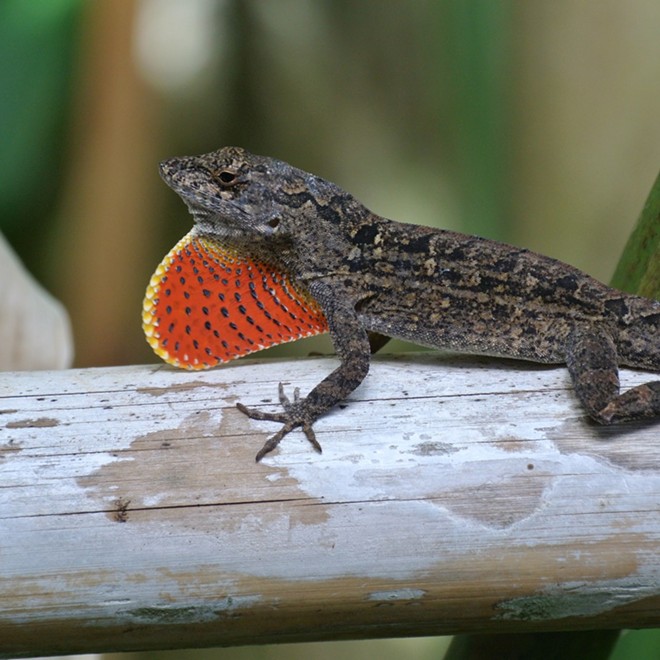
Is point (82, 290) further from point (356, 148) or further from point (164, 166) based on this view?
point (164, 166)

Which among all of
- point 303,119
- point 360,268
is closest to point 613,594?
point 360,268

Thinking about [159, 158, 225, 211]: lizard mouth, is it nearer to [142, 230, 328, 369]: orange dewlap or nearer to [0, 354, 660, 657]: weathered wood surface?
[142, 230, 328, 369]: orange dewlap

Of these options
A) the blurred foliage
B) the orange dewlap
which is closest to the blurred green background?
the blurred foliage

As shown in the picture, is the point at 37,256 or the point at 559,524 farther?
the point at 37,256

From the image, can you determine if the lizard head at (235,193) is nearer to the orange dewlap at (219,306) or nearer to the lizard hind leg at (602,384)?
the orange dewlap at (219,306)

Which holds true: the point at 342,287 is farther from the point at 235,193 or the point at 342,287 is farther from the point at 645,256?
the point at 645,256

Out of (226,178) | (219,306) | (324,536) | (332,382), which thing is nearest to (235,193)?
(226,178)
